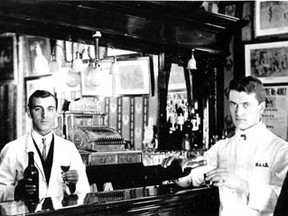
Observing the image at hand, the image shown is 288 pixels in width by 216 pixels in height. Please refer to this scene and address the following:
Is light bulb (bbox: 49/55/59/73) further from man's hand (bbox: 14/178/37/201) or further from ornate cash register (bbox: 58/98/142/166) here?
man's hand (bbox: 14/178/37/201)

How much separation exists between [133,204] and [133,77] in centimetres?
350

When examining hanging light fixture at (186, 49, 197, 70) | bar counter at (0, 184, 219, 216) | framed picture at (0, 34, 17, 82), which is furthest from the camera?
hanging light fixture at (186, 49, 197, 70)

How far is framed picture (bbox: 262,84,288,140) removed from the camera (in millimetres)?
6027

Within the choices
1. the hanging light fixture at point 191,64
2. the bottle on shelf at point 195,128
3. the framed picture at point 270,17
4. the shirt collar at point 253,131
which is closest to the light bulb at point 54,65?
the hanging light fixture at point 191,64

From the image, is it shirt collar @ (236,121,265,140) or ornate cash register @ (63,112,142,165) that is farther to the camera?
ornate cash register @ (63,112,142,165)

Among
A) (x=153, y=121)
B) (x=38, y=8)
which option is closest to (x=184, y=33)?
(x=153, y=121)

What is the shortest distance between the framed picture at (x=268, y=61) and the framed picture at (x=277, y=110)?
0.38 feet

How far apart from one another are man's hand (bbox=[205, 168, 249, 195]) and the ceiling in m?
2.20

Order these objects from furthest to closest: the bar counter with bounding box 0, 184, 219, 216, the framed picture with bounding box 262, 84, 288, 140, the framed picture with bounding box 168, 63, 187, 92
Answer: the framed picture with bounding box 262, 84, 288, 140
the framed picture with bounding box 168, 63, 187, 92
the bar counter with bounding box 0, 184, 219, 216

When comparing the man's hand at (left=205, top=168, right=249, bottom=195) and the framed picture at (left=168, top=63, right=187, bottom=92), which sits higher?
the framed picture at (left=168, top=63, right=187, bottom=92)

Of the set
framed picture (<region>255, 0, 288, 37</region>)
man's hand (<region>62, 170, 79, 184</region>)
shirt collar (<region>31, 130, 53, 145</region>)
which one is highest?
framed picture (<region>255, 0, 288, 37</region>)

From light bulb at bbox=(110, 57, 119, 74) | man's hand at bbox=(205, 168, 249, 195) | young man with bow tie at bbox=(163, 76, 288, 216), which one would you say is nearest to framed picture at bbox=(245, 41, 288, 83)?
light bulb at bbox=(110, 57, 119, 74)

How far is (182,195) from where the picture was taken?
9.16 feet

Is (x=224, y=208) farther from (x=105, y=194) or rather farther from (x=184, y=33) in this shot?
(x=184, y=33)
